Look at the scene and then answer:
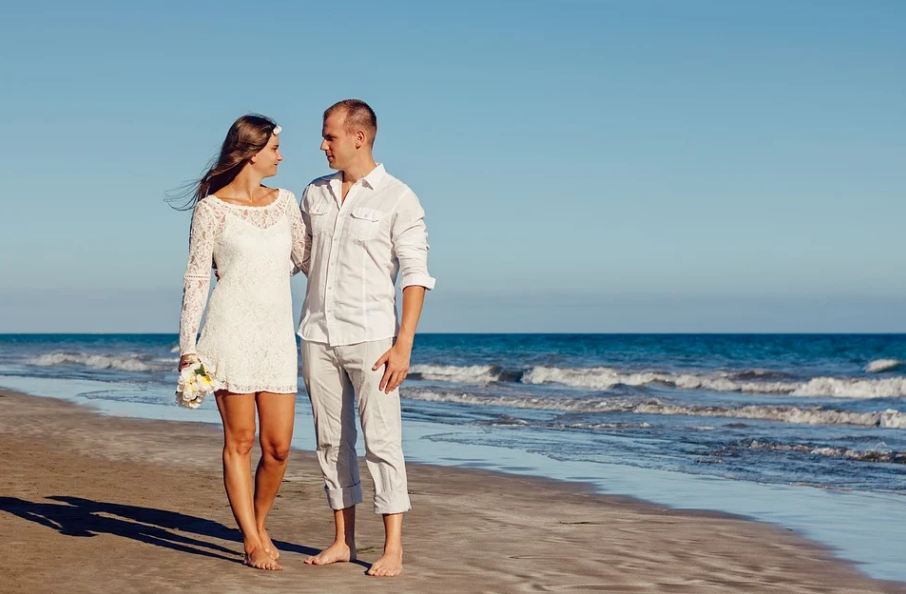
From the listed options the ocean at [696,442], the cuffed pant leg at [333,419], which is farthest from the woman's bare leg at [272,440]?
the ocean at [696,442]

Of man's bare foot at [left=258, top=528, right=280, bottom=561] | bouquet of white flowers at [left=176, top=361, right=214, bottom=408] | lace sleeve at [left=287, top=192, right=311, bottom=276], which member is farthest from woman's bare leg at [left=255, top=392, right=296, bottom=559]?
lace sleeve at [left=287, top=192, right=311, bottom=276]

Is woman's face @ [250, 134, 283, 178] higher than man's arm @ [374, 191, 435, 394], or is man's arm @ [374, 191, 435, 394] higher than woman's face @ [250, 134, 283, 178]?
woman's face @ [250, 134, 283, 178]

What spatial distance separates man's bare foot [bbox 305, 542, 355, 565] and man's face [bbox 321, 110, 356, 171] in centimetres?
170

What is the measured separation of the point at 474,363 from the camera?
136 ft

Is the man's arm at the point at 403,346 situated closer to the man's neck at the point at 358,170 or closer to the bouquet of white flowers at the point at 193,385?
the man's neck at the point at 358,170

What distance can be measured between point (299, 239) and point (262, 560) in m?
1.41

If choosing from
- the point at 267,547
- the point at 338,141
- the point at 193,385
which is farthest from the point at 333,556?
the point at 338,141

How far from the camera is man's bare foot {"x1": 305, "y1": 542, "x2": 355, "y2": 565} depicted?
4.87 m

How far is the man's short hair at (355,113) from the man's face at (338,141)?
2 centimetres

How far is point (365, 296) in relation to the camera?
14.8 ft

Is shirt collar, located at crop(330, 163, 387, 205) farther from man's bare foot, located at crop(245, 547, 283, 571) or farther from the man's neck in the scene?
man's bare foot, located at crop(245, 547, 283, 571)

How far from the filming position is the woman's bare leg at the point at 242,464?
15.2ft

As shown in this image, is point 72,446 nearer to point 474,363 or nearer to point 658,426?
point 658,426

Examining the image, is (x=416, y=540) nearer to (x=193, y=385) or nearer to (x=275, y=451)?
(x=275, y=451)
